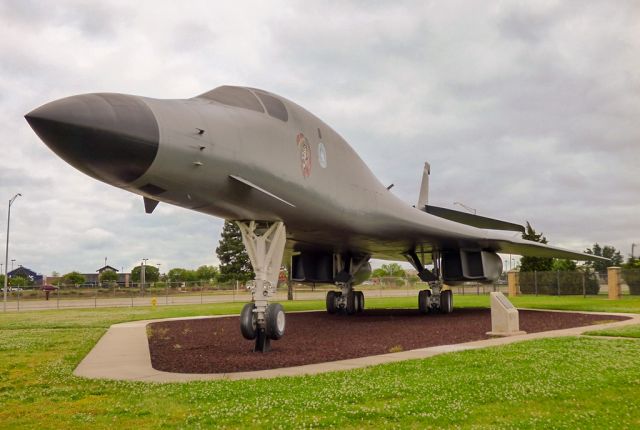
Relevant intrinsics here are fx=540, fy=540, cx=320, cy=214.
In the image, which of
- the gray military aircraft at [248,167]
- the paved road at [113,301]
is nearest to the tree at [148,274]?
the paved road at [113,301]

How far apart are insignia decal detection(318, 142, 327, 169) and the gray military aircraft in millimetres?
22

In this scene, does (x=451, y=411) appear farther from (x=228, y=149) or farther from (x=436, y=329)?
(x=436, y=329)

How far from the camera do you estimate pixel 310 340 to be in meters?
11.5

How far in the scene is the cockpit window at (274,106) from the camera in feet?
30.7

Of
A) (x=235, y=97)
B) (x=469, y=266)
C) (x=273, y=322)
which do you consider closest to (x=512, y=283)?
(x=469, y=266)

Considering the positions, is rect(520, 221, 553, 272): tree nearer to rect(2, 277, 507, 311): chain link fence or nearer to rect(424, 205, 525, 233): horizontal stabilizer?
rect(2, 277, 507, 311): chain link fence

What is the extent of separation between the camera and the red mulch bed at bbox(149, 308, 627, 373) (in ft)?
27.9

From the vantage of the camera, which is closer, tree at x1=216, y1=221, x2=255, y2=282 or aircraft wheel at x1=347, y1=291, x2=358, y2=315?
aircraft wheel at x1=347, y1=291, x2=358, y2=315

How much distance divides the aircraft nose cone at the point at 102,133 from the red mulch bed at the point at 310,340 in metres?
3.12

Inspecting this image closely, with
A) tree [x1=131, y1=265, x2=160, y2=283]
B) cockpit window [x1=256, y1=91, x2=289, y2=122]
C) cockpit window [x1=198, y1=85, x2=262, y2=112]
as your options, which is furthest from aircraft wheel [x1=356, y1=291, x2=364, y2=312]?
tree [x1=131, y1=265, x2=160, y2=283]

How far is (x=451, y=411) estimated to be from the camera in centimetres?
486

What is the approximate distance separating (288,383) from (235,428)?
1.85m

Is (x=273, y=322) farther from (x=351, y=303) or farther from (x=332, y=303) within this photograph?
(x=332, y=303)

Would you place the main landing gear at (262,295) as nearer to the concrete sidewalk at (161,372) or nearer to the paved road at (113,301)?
the concrete sidewalk at (161,372)
